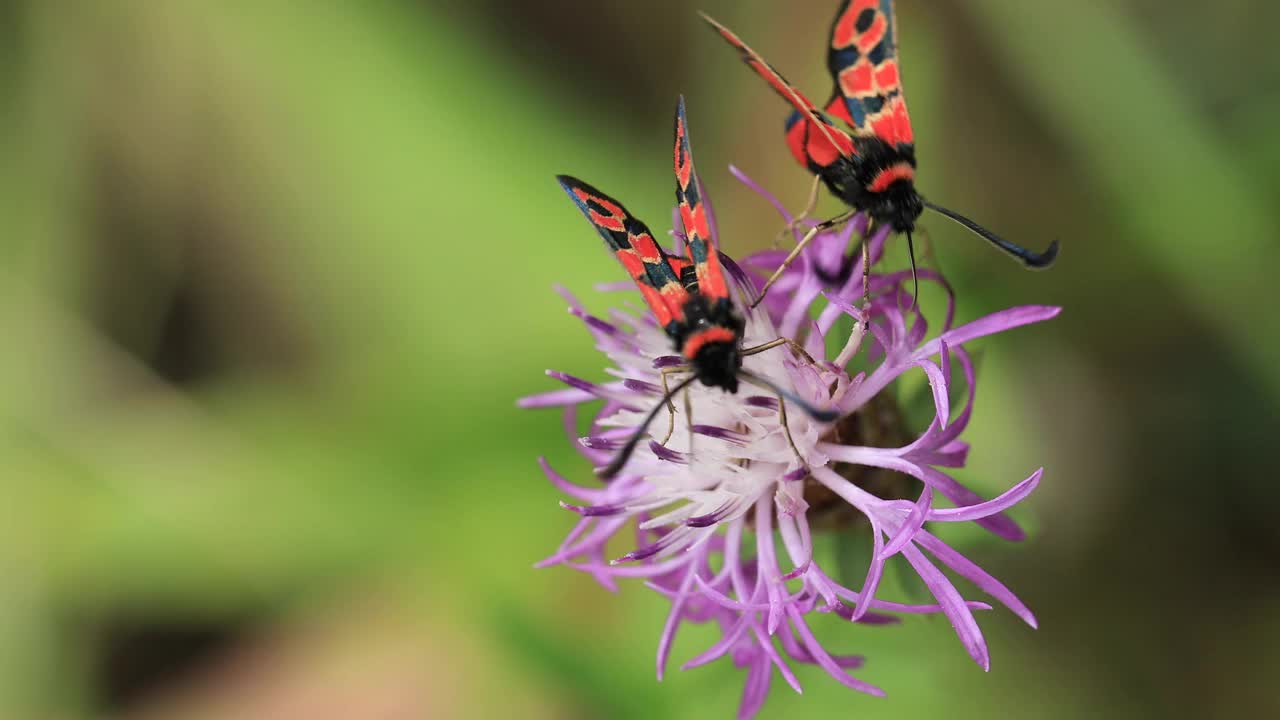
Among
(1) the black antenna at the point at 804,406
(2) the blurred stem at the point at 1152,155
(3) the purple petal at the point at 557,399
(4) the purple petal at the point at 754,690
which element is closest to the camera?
(1) the black antenna at the point at 804,406

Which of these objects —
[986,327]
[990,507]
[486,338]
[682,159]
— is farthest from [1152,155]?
[486,338]

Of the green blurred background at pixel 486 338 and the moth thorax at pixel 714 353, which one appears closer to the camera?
the moth thorax at pixel 714 353

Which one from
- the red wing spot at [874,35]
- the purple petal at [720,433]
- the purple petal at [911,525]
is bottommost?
the purple petal at [911,525]

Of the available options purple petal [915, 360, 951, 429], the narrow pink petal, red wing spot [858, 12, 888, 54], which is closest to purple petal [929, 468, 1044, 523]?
purple petal [915, 360, 951, 429]

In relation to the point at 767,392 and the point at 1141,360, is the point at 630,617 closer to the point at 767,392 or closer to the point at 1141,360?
the point at 767,392

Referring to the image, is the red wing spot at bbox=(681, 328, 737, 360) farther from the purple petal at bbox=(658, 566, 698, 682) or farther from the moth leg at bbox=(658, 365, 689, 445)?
the purple petal at bbox=(658, 566, 698, 682)

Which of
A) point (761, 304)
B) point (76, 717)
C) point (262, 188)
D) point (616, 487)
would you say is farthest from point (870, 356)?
point (76, 717)

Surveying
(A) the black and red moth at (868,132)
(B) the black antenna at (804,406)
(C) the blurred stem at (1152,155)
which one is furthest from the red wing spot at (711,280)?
(C) the blurred stem at (1152,155)

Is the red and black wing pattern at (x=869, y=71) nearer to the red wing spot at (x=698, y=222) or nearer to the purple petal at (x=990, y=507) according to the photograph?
the red wing spot at (x=698, y=222)
